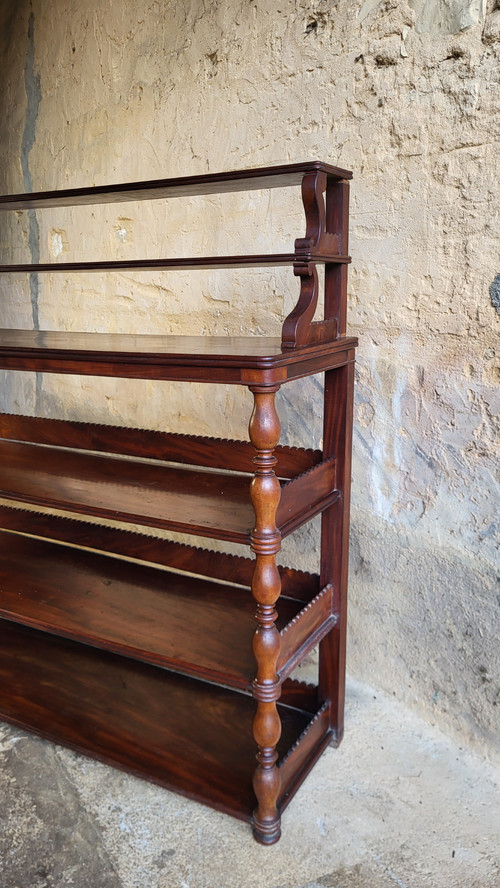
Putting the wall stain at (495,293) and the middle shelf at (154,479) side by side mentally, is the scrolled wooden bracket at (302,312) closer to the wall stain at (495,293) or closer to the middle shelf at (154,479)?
the middle shelf at (154,479)

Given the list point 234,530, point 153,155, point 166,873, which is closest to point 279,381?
point 234,530

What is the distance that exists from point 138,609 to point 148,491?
36 cm

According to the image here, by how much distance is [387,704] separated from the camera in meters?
2.21

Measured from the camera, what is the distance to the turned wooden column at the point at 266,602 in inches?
57.9

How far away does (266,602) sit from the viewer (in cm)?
158

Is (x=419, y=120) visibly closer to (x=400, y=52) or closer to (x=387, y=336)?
(x=400, y=52)

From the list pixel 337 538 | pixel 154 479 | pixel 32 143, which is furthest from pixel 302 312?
pixel 32 143

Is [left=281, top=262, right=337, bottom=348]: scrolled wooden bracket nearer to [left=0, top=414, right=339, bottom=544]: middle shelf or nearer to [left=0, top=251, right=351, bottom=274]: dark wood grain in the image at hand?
[left=0, top=251, right=351, bottom=274]: dark wood grain

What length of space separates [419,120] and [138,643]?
1.58m

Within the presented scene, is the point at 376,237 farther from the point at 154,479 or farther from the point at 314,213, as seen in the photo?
the point at 154,479

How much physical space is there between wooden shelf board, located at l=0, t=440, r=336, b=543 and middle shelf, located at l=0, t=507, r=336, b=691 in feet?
0.79

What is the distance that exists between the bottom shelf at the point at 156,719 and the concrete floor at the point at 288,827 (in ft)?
0.18

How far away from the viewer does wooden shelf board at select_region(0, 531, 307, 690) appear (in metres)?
1.79

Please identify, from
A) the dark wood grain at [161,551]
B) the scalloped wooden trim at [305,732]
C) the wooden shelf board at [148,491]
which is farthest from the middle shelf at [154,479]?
the scalloped wooden trim at [305,732]
